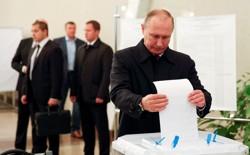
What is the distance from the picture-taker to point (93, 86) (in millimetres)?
5125

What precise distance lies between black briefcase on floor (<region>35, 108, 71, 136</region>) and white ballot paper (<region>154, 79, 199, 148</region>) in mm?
3144

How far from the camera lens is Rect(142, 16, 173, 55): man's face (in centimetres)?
211

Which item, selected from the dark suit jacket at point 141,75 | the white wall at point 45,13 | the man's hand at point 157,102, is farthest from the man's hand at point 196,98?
the white wall at point 45,13

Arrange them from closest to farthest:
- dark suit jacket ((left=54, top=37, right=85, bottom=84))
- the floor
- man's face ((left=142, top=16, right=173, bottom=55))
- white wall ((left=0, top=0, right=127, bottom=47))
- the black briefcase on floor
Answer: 1. man's face ((left=142, top=16, right=173, bottom=55))
2. the black briefcase on floor
3. the floor
4. dark suit jacket ((left=54, top=37, right=85, bottom=84))
5. white wall ((left=0, top=0, right=127, bottom=47))

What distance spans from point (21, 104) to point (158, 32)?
145 inches

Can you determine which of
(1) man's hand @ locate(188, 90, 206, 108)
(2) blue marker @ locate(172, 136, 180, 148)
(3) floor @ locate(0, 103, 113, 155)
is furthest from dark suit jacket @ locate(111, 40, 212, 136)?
(3) floor @ locate(0, 103, 113, 155)

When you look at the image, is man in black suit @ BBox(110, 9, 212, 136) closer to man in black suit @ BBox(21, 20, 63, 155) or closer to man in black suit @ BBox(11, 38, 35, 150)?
man in black suit @ BBox(21, 20, 63, 155)

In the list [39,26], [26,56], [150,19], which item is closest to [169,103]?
[150,19]

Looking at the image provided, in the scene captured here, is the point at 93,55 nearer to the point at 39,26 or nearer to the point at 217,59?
the point at 39,26

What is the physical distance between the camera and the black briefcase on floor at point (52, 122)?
4.90m

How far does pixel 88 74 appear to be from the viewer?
515 centimetres

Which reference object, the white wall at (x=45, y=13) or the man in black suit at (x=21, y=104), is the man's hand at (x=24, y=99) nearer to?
the man in black suit at (x=21, y=104)

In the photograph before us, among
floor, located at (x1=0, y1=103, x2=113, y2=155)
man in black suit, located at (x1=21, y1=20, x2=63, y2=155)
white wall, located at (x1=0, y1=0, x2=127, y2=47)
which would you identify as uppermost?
white wall, located at (x1=0, y1=0, x2=127, y2=47)

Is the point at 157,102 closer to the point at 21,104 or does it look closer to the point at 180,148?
the point at 180,148
